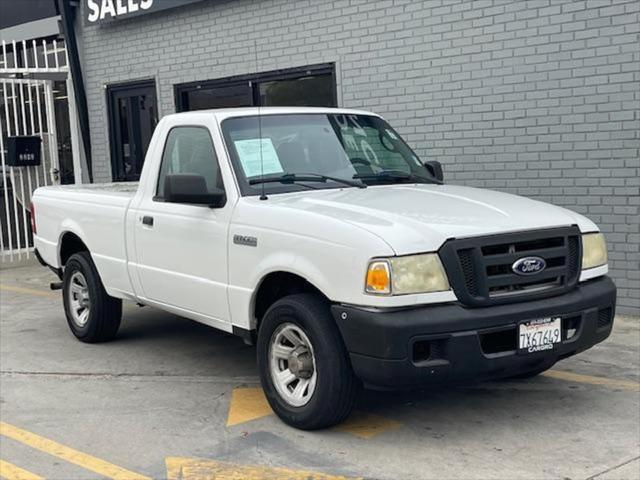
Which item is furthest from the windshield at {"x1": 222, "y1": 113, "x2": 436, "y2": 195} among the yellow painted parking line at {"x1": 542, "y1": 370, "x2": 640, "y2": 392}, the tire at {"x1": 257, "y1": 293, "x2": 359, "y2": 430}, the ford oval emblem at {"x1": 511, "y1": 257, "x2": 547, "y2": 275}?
the yellow painted parking line at {"x1": 542, "y1": 370, "x2": 640, "y2": 392}

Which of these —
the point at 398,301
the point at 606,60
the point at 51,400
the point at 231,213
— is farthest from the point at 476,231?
the point at 606,60

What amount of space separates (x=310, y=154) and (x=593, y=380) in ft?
8.48

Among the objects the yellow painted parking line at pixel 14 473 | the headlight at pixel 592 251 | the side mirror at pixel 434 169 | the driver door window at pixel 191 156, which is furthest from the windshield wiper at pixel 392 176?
the yellow painted parking line at pixel 14 473

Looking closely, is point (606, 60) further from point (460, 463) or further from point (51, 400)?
point (51, 400)

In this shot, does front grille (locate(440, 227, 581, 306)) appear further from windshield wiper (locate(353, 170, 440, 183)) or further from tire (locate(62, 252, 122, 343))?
tire (locate(62, 252, 122, 343))

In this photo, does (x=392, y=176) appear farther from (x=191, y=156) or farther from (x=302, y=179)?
(x=191, y=156)

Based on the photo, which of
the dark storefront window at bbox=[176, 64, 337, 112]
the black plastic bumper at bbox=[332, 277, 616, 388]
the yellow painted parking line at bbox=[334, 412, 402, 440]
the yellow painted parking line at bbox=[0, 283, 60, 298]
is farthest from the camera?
the dark storefront window at bbox=[176, 64, 337, 112]

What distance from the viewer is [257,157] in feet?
18.0

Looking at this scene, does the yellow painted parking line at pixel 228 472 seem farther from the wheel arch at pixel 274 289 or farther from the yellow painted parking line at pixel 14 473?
the wheel arch at pixel 274 289

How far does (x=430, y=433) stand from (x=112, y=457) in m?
1.84

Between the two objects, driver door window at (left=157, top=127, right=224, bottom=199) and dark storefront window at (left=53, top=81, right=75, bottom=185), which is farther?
dark storefront window at (left=53, top=81, right=75, bottom=185)

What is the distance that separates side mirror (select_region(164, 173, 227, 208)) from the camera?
518 centimetres

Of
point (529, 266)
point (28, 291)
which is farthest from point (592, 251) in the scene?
point (28, 291)

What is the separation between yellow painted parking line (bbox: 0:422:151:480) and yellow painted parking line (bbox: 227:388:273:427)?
864 millimetres
